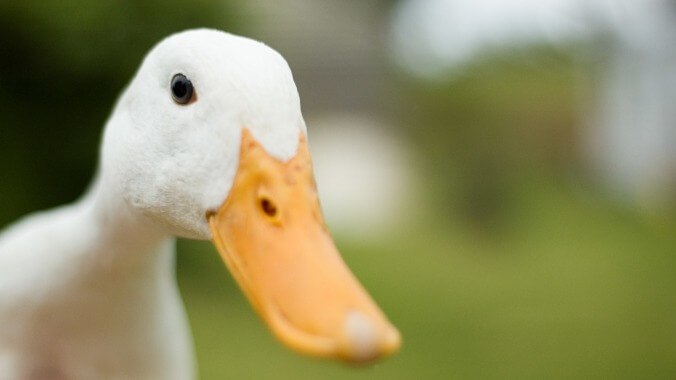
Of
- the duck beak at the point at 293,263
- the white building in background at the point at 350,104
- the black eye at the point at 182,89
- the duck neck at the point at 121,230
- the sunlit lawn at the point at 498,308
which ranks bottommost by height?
the duck beak at the point at 293,263

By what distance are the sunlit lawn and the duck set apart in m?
1.32

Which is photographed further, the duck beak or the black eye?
the black eye

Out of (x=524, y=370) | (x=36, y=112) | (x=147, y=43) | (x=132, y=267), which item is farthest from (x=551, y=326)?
(x=132, y=267)

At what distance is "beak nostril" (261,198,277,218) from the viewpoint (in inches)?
22.5

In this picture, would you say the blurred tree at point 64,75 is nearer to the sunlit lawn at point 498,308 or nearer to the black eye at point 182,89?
the sunlit lawn at point 498,308

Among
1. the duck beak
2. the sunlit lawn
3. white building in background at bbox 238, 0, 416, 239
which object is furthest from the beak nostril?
white building in background at bbox 238, 0, 416, 239

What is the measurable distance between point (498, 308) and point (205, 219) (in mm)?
2686

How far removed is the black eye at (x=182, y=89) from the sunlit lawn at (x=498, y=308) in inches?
62.2

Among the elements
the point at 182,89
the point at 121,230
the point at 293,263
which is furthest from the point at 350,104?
the point at 293,263

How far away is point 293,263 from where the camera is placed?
545 millimetres

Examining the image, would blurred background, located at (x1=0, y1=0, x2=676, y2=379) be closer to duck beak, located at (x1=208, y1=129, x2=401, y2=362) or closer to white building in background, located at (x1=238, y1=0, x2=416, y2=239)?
white building in background, located at (x1=238, y1=0, x2=416, y2=239)

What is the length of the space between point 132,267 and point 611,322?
251 cm

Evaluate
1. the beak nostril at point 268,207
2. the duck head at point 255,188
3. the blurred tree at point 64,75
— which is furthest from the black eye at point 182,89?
the blurred tree at point 64,75

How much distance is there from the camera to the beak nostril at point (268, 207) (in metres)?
0.57
